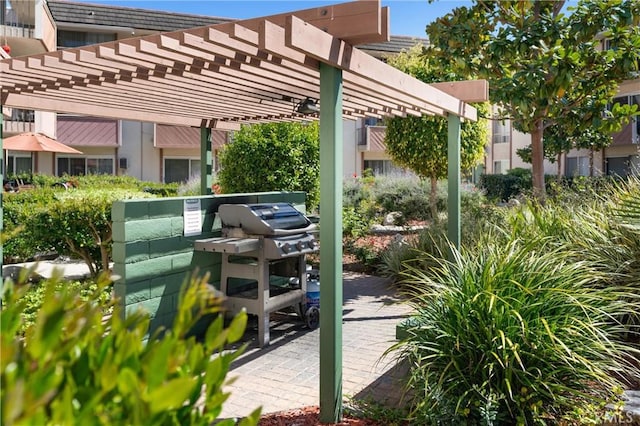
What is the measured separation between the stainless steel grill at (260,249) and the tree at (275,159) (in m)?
3.04

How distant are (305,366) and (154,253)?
1618 mm

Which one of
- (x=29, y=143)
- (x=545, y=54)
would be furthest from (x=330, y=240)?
(x=29, y=143)

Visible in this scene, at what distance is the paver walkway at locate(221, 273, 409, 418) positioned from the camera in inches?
149

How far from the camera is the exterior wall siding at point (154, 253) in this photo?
4.42m

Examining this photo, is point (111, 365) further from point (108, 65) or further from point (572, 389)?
point (108, 65)

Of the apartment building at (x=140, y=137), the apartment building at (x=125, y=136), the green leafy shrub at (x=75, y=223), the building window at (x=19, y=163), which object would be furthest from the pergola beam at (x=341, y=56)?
the building window at (x=19, y=163)

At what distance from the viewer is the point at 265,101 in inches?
249

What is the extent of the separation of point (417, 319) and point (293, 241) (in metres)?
1.77

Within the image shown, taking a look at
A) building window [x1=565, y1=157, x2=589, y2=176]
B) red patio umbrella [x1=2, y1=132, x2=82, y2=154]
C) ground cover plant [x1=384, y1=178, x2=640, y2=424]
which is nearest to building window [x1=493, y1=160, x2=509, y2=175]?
building window [x1=565, y1=157, x2=589, y2=176]

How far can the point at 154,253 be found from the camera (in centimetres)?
470

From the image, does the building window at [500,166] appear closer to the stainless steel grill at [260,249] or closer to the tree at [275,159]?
the tree at [275,159]

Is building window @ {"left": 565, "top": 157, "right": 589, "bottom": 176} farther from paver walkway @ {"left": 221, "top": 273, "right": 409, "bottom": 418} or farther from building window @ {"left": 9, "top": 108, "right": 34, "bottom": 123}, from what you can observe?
paver walkway @ {"left": 221, "top": 273, "right": 409, "bottom": 418}

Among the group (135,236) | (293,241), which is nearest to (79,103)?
(135,236)

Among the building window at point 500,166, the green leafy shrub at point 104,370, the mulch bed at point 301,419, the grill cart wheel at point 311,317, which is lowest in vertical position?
the mulch bed at point 301,419
